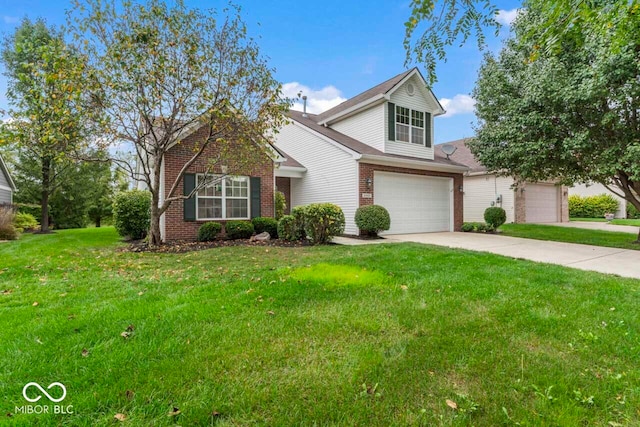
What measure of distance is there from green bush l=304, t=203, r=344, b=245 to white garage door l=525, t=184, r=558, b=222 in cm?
1371

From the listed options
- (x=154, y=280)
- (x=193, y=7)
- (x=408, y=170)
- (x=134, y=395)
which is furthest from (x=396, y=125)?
(x=134, y=395)

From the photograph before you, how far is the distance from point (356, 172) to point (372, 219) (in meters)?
1.90

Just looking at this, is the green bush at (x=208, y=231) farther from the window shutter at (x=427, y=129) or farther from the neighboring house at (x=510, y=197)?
the neighboring house at (x=510, y=197)

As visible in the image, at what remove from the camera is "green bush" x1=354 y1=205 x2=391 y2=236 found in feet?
34.7

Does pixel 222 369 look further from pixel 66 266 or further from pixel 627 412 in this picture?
pixel 66 266

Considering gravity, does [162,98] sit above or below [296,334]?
above

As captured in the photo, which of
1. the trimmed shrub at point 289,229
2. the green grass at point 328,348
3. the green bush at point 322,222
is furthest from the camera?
the trimmed shrub at point 289,229

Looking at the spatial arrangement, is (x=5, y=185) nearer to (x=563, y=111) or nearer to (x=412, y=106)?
(x=412, y=106)

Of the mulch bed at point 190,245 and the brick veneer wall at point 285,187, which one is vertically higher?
the brick veneer wall at point 285,187

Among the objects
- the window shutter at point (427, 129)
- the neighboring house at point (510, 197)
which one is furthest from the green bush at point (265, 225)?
the neighboring house at point (510, 197)

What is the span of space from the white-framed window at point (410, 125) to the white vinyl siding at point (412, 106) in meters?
0.16

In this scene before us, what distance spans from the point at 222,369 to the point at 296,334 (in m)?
0.78

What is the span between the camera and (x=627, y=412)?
6.47ft

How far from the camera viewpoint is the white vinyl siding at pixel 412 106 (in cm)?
1249
